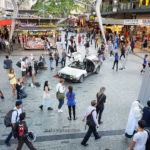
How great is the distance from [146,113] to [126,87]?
20.3 feet

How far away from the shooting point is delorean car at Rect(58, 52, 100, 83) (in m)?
11.3

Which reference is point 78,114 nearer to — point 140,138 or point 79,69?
point 140,138

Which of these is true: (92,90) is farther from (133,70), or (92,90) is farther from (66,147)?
(133,70)

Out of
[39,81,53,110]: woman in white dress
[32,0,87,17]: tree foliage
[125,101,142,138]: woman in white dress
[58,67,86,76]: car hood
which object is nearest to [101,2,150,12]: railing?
[32,0,87,17]: tree foliage

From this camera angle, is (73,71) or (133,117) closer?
(133,117)

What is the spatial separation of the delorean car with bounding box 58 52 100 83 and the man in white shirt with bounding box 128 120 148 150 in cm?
722

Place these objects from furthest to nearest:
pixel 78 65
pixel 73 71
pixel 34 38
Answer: pixel 34 38 < pixel 78 65 < pixel 73 71

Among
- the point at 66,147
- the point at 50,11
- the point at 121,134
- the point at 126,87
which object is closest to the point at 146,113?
the point at 121,134

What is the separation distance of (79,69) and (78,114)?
190 inches

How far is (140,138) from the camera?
4.04 m

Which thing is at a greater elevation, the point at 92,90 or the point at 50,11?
the point at 50,11

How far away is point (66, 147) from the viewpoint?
220 inches

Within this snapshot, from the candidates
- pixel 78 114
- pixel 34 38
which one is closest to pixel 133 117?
pixel 78 114

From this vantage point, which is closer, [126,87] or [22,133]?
[22,133]
